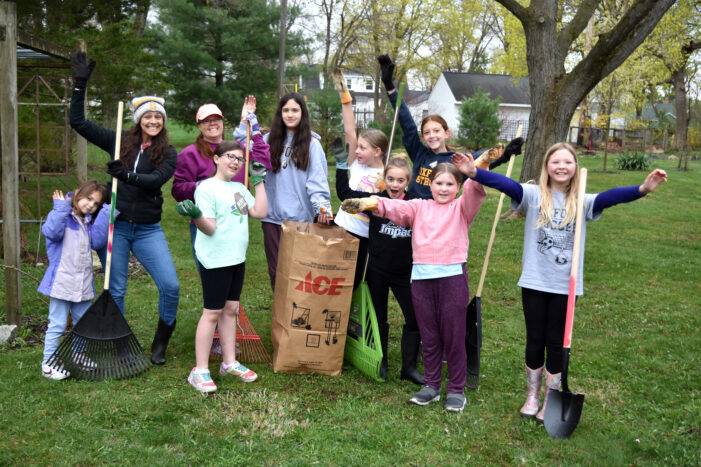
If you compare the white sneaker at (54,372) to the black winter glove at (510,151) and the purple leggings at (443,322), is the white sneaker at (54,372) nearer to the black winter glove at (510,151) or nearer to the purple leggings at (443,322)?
the purple leggings at (443,322)

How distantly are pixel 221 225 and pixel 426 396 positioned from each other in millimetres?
1590

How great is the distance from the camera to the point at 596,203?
321 centimetres

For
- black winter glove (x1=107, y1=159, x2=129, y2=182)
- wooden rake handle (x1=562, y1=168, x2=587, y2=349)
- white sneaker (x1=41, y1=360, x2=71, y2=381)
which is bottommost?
white sneaker (x1=41, y1=360, x2=71, y2=381)

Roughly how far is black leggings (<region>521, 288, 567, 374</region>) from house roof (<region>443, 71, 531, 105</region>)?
113 feet

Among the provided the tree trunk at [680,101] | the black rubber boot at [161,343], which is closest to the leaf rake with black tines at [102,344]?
the black rubber boot at [161,343]

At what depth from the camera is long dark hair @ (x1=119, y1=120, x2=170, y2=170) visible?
384 cm

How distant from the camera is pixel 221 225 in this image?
355 centimetres

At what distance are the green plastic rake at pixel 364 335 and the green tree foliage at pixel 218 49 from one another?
1656 cm

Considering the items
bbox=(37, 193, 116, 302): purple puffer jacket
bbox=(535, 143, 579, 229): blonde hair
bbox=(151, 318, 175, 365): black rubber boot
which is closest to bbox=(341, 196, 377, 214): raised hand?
bbox=(535, 143, 579, 229): blonde hair

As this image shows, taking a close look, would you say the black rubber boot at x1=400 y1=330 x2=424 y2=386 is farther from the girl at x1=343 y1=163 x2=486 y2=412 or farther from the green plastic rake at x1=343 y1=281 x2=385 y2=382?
the girl at x1=343 y1=163 x2=486 y2=412

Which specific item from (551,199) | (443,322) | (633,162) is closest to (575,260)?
(551,199)

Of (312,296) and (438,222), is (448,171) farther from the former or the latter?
(312,296)

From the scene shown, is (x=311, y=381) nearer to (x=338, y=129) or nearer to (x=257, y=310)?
(x=257, y=310)

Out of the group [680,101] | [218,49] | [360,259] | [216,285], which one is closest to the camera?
[216,285]
